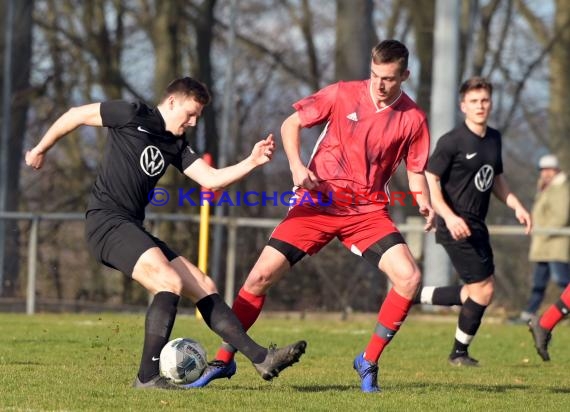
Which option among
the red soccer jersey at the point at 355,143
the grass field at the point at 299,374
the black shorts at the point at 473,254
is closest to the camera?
the grass field at the point at 299,374

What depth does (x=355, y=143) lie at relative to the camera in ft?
28.1

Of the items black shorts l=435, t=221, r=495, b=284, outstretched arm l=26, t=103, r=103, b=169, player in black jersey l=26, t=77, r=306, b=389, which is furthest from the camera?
black shorts l=435, t=221, r=495, b=284

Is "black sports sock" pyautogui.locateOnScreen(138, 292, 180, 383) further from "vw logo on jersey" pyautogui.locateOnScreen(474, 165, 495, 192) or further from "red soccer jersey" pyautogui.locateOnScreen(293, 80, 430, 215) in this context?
"vw logo on jersey" pyautogui.locateOnScreen(474, 165, 495, 192)

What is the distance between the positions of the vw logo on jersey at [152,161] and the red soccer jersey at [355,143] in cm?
101

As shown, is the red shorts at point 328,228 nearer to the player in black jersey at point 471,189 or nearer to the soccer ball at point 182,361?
the soccer ball at point 182,361

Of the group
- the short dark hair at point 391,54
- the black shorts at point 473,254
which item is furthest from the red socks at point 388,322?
the black shorts at point 473,254

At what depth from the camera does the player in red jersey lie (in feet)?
27.8

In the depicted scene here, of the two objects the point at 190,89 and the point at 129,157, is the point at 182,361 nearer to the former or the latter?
the point at 129,157

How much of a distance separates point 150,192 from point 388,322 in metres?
1.74

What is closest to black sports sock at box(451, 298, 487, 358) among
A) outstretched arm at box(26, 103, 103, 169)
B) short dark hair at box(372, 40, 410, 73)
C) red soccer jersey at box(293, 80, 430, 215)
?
red soccer jersey at box(293, 80, 430, 215)

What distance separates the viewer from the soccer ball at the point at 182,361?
785 cm

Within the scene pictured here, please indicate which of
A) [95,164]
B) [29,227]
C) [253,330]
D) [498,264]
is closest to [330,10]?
[95,164]

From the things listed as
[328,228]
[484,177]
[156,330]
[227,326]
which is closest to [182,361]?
[156,330]

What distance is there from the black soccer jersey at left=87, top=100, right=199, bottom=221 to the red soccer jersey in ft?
3.32
